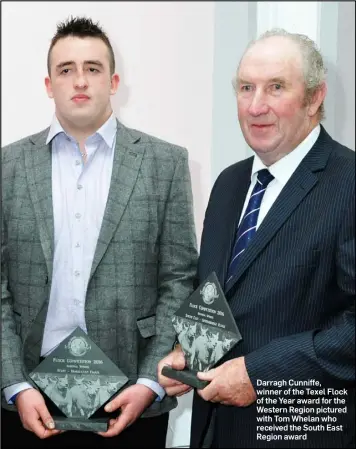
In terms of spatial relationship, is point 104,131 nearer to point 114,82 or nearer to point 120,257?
point 114,82

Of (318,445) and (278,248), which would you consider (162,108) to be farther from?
(318,445)

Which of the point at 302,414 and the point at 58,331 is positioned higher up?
the point at 58,331

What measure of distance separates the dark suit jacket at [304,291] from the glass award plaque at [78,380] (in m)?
0.32

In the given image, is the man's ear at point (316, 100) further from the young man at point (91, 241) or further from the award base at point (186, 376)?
the award base at point (186, 376)

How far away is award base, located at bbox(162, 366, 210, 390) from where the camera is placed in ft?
5.07

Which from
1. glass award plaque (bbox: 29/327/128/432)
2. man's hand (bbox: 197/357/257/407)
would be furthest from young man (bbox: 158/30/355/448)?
glass award plaque (bbox: 29/327/128/432)

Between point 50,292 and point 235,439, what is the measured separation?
66 centimetres

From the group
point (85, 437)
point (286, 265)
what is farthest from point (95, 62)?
point (85, 437)

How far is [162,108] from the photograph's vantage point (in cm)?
223

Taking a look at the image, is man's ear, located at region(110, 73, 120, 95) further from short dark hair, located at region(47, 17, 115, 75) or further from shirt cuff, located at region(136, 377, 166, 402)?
shirt cuff, located at region(136, 377, 166, 402)

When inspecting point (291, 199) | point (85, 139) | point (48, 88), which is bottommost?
point (291, 199)

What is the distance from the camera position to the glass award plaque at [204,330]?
1507 mm

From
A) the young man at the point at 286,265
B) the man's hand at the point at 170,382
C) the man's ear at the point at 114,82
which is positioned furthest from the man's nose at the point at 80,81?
the man's hand at the point at 170,382

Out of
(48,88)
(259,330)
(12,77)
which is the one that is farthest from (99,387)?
(12,77)
